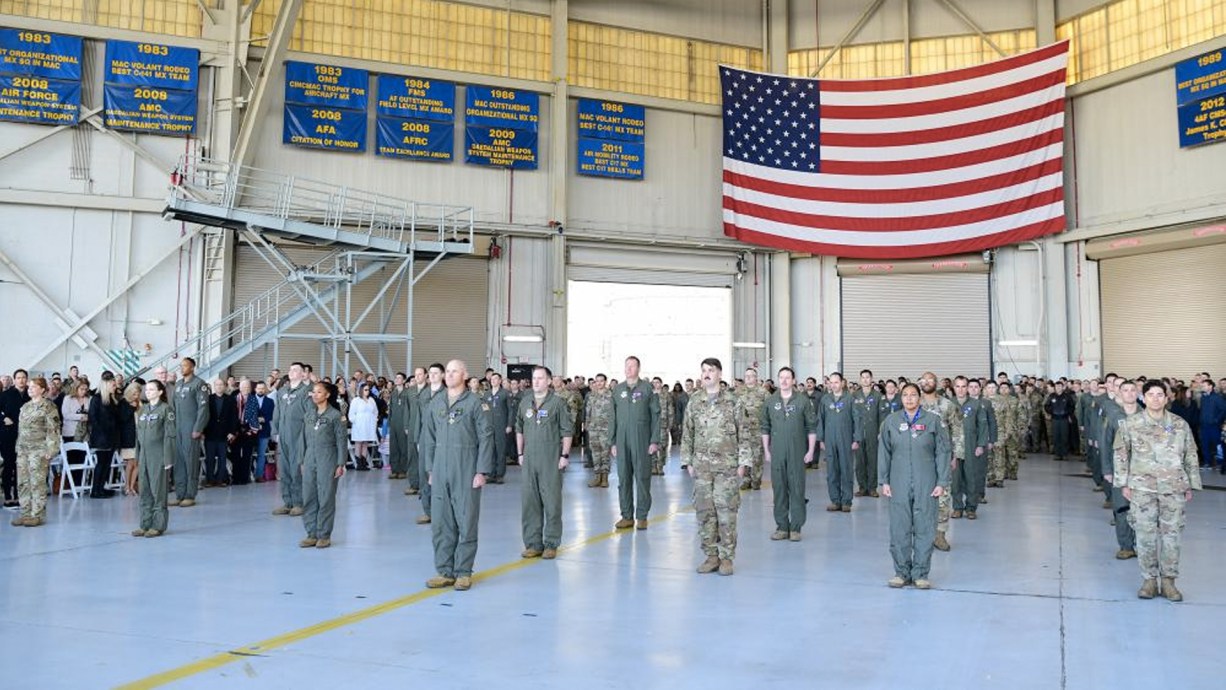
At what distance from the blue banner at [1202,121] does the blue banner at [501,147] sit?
15.8 meters

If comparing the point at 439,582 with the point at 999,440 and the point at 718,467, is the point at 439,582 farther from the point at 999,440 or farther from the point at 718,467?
the point at 999,440

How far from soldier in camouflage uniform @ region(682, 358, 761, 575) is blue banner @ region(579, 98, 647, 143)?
56.3ft

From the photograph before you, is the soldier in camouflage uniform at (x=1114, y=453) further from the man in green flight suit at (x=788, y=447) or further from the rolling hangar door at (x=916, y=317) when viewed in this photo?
the rolling hangar door at (x=916, y=317)

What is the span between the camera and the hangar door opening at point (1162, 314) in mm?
19797

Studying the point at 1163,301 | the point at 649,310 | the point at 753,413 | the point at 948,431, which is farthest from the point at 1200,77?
the point at 649,310

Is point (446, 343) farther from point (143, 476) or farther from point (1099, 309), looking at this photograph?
point (1099, 309)

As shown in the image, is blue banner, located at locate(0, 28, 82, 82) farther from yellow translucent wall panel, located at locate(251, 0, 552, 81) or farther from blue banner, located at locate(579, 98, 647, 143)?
blue banner, located at locate(579, 98, 647, 143)

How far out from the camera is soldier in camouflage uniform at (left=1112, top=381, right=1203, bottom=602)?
21.4 ft

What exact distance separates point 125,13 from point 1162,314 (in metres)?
25.6

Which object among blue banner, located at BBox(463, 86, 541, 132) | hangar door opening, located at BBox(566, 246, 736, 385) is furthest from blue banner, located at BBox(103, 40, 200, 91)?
hangar door opening, located at BBox(566, 246, 736, 385)

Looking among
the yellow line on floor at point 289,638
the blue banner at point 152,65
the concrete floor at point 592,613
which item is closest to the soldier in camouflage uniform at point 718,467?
the concrete floor at point 592,613

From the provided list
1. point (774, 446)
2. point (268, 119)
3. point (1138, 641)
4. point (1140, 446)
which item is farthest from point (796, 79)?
point (1138, 641)

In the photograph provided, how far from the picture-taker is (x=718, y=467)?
7.32 metres

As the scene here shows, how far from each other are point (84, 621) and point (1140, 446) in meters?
7.82
